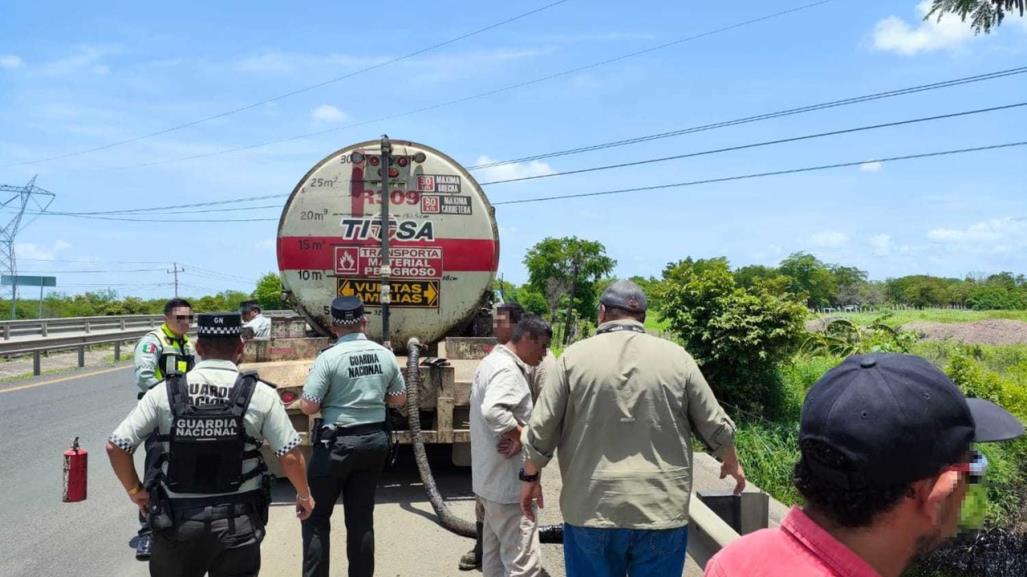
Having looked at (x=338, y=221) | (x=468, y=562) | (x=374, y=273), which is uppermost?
(x=338, y=221)

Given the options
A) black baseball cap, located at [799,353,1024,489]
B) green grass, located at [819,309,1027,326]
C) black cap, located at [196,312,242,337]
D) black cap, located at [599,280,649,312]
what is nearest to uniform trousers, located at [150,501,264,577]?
black cap, located at [196,312,242,337]

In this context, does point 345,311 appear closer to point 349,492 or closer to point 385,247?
point 349,492

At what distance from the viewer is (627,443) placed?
138 inches

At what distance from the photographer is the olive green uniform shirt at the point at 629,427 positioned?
347 centimetres

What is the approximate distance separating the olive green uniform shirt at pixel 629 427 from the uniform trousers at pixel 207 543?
1506 millimetres

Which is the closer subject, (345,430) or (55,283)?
(345,430)

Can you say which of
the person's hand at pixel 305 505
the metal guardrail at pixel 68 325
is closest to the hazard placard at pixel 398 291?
the person's hand at pixel 305 505

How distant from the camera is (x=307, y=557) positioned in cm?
471

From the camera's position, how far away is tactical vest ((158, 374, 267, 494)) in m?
3.61

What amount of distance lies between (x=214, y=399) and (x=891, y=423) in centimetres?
312

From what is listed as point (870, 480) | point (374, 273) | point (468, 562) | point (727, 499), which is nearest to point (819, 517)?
point (870, 480)

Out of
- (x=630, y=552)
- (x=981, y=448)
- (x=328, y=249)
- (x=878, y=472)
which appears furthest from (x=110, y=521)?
(x=981, y=448)

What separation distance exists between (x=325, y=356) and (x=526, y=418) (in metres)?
1.40

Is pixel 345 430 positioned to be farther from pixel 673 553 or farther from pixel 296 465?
pixel 673 553
